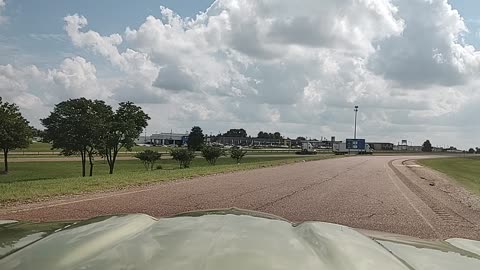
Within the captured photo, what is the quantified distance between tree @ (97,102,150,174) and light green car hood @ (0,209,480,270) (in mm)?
41698

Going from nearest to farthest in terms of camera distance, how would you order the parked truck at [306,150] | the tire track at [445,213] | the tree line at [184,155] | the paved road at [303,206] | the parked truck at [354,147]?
the paved road at [303,206]
the tire track at [445,213]
the tree line at [184,155]
the parked truck at [306,150]
the parked truck at [354,147]

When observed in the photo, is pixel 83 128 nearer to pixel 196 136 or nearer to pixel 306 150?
pixel 306 150

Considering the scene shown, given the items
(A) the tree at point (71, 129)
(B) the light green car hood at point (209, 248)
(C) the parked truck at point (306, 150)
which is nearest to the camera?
(B) the light green car hood at point (209, 248)

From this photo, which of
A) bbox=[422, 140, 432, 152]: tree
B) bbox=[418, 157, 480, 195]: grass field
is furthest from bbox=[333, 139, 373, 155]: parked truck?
bbox=[422, 140, 432, 152]: tree

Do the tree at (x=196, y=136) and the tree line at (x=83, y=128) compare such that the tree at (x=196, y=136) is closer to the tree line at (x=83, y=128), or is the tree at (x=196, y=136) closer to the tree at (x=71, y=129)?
the tree line at (x=83, y=128)

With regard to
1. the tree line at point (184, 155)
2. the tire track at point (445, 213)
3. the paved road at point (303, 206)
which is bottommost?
the tire track at point (445, 213)

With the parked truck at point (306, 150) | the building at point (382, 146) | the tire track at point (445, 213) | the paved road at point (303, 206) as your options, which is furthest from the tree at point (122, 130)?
the building at point (382, 146)


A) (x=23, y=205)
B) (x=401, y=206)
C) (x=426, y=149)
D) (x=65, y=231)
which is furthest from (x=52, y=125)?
(x=426, y=149)

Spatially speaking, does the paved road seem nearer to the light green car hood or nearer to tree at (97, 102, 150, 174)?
the light green car hood

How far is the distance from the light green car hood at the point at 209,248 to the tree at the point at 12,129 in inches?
1885

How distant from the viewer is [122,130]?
149 ft

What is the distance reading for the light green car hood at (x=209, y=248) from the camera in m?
2.02

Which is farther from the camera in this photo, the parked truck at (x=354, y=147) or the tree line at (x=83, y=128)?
the parked truck at (x=354, y=147)

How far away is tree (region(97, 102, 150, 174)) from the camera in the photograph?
4430 cm
